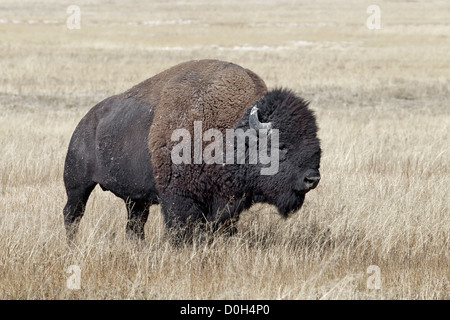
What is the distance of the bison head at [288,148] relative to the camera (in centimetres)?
625

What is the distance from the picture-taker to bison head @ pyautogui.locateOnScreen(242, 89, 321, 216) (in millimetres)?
6254

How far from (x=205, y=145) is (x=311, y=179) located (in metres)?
1.12

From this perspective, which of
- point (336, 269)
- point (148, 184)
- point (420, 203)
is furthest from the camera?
point (420, 203)

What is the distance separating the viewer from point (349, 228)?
7.36 metres

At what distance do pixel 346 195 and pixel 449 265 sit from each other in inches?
95.6

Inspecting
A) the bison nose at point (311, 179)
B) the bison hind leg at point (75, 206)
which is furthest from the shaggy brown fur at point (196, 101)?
the bison hind leg at point (75, 206)

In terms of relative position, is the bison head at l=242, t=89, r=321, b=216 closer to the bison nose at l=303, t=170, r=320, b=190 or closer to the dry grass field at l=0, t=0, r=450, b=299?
the bison nose at l=303, t=170, r=320, b=190

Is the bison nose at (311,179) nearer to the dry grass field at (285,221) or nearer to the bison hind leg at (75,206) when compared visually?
the dry grass field at (285,221)

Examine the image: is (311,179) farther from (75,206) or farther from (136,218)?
(75,206)

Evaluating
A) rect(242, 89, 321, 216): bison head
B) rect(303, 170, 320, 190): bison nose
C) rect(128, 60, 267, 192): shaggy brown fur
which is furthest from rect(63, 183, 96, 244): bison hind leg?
rect(303, 170, 320, 190): bison nose

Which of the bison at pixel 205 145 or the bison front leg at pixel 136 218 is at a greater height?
the bison at pixel 205 145

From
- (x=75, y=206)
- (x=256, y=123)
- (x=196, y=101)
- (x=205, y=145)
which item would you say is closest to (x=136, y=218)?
(x=75, y=206)
